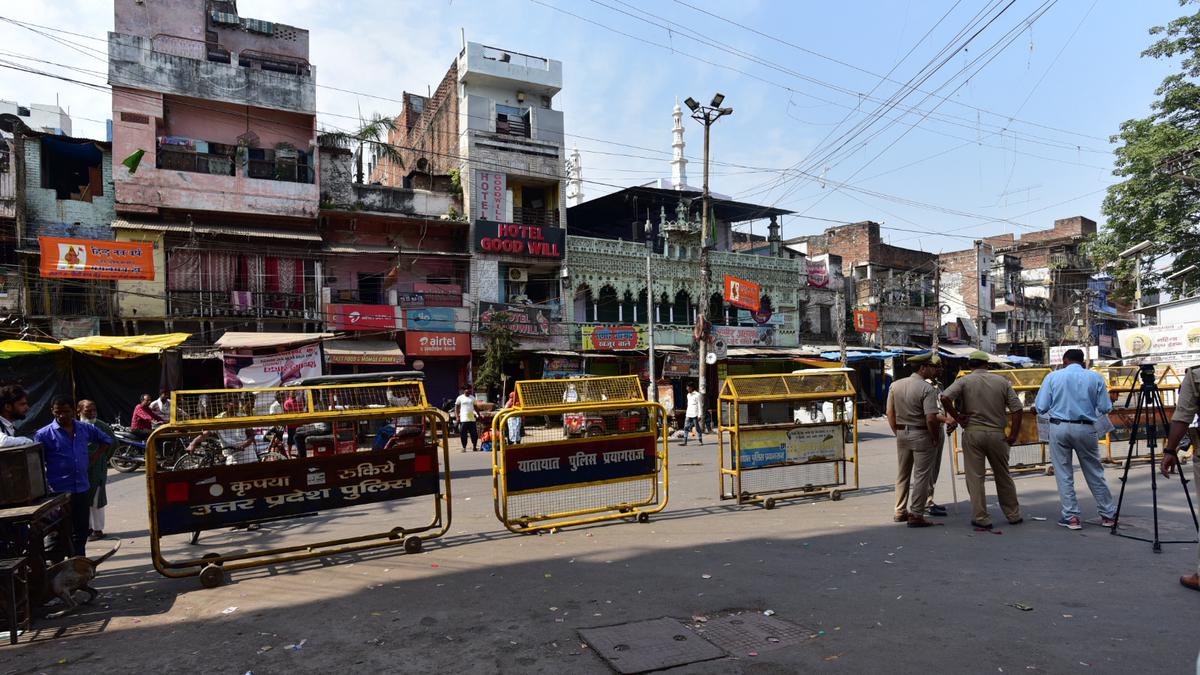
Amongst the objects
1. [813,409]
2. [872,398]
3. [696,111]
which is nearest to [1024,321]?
[872,398]

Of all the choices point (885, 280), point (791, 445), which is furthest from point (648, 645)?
point (885, 280)

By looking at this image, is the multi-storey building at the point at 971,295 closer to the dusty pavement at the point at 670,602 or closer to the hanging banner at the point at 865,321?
the hanging banner at the point at 865,321

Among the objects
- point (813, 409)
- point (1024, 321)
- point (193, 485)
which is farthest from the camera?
point (1024, 321)

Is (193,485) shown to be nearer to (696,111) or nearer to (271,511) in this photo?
(271,511)

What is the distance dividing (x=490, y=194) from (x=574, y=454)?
21634 millimetres

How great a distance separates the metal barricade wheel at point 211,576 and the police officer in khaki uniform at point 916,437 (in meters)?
6.51

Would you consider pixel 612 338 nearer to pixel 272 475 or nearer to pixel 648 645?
pixel 272 475

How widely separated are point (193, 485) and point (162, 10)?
24.6 meters

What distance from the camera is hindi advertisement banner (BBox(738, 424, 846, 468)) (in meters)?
8.66

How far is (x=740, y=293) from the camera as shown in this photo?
28203 millimetres

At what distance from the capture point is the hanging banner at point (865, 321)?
1443 inches

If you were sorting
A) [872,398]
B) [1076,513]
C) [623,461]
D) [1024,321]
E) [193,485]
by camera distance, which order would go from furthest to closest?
[1024,321]
[872,398]
[623,461]
[1076,513]
[193,485]

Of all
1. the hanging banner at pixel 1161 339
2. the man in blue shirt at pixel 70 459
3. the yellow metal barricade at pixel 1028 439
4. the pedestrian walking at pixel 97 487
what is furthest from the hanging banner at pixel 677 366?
the man in blue shirt at pixel 70 459

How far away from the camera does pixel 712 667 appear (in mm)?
3822
